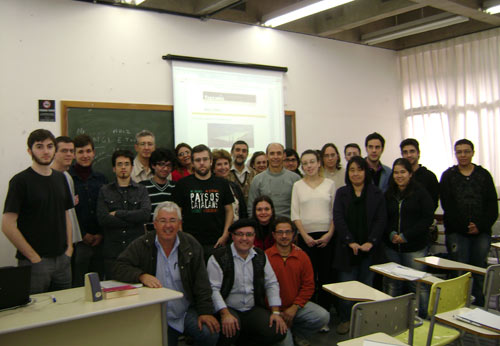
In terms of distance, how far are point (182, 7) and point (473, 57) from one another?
4254 mm

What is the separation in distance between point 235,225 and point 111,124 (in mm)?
2147

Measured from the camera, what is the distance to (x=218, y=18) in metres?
5.23

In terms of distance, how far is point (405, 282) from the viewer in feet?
11.9

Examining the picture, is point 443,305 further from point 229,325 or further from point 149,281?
point 149,281

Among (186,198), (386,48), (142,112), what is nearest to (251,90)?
(142,112)

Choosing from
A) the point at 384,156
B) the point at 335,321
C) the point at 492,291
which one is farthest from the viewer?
the point at 384,156

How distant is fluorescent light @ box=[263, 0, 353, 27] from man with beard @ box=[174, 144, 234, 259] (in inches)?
93.4

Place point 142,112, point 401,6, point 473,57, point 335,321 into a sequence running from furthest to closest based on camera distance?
point 473,57
point 401,6
point 142,112
point 335,321

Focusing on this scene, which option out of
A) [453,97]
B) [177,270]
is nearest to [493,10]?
[453,97]

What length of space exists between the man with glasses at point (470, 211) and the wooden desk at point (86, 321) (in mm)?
2893

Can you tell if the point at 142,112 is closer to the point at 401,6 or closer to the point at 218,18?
the point at 218,18

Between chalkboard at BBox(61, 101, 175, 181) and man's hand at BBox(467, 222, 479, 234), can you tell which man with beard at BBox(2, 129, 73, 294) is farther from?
man's hand at BBox(467, 222, 479, 234)

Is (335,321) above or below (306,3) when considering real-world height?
below

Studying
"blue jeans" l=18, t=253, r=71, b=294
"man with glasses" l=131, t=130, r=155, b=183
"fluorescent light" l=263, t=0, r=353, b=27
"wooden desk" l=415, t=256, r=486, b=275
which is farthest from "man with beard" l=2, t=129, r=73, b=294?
"fluorescent light" l=263, t=0, r=353, b=27
